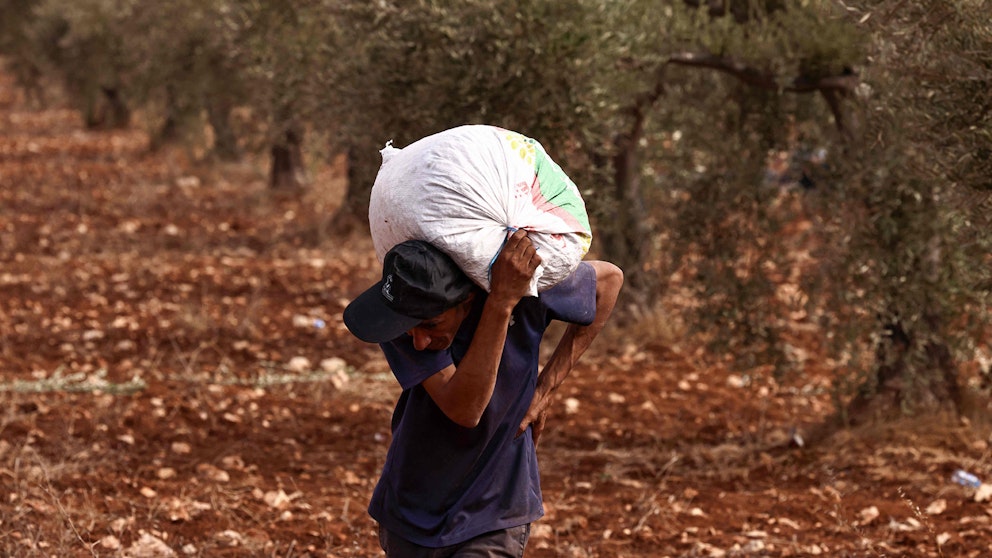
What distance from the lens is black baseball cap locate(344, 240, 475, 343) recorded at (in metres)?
2.59

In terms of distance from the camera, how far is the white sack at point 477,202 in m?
2.63

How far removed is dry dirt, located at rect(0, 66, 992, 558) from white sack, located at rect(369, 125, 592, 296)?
238cm

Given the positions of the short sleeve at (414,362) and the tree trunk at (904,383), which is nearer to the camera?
the short sleeve at (414,362)

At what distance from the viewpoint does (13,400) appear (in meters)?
6.98

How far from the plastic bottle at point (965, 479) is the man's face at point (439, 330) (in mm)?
3793

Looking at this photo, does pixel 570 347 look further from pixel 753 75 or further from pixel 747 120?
pixel 747 120

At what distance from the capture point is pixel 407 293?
2.59 metres

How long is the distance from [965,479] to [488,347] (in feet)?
12.6

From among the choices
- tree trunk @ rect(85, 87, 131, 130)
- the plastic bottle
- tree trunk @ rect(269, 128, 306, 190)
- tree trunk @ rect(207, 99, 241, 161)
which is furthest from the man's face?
tree trunk @ rect(85, 87, 131, 130)

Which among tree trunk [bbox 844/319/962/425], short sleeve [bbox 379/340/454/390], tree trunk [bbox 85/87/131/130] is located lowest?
tree trunk [bbox 85/87/131/130]

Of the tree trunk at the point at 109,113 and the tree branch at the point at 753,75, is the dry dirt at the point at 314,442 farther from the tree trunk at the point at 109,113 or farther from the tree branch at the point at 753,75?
the tree trunk at the point at 109,113

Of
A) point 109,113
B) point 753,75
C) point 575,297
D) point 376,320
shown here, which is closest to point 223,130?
point 109,113

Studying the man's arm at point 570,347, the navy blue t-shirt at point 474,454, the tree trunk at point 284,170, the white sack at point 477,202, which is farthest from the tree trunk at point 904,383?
the tree trunk at point 284,170

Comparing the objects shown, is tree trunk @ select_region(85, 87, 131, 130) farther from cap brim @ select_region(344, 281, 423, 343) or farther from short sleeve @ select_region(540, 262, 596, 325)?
cap brim @ select_region(344, 281, 423, 343)
